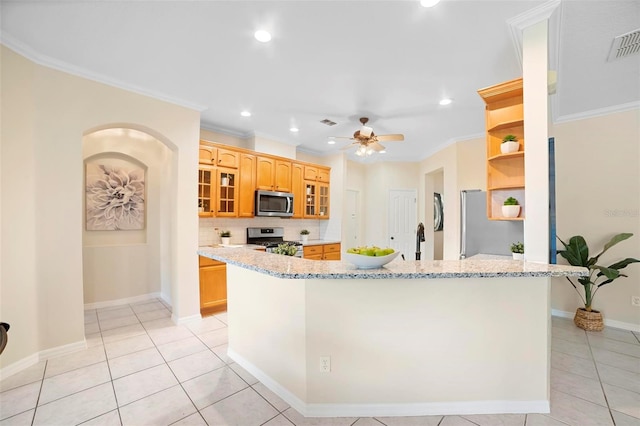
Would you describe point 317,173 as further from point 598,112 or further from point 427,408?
point 427,408

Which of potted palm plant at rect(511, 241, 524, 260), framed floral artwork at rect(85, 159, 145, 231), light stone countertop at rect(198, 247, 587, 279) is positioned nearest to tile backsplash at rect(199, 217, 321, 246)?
framed floral artwork at rect(85, 159, 145, 231)

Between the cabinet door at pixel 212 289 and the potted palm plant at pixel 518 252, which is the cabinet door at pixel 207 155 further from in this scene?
the potted palm plant at pixel 518 252

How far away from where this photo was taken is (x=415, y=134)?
4.84 m

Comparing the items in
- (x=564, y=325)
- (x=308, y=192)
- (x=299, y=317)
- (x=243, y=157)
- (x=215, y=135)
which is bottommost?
(x=564, y=325)

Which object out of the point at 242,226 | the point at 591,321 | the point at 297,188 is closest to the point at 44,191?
the point at 242,226

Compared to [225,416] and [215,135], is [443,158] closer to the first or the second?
[215,135]

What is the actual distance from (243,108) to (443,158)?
384 cm

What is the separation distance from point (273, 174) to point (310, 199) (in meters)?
1.07

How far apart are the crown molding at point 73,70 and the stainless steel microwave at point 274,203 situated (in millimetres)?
1661

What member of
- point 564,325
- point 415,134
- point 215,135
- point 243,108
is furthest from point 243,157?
point 564,325

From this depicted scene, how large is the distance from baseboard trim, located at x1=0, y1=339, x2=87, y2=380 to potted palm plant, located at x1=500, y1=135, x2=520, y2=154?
4379 millimetres

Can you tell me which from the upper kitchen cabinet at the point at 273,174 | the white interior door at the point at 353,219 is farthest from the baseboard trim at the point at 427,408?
the white interior door at the point at 353,219

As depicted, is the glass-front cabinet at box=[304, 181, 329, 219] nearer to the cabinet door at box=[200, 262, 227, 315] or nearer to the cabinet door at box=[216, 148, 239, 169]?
the cabinet door at box=[216, 148, 239, 169]

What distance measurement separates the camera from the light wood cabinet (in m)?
2.46
